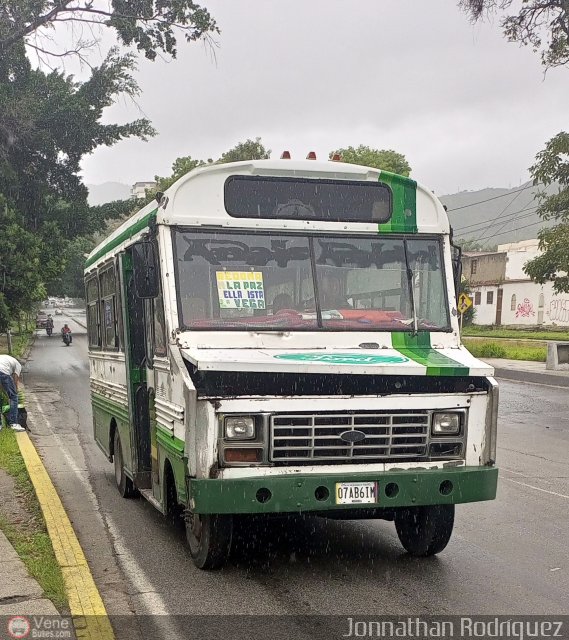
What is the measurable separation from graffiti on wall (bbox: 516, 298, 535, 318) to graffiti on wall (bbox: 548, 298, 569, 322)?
1.95m

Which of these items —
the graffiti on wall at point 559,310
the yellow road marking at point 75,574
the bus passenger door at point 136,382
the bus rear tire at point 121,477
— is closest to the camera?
the yellow road marking at point 75,574

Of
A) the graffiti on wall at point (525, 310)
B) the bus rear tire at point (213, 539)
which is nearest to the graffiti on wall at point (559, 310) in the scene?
the graffiti on wall at point (525, 310)

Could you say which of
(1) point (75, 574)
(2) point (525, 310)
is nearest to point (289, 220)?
(1) point (75, 574)

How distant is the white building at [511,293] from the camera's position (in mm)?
56625

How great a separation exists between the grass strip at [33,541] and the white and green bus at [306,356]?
991 millimetres

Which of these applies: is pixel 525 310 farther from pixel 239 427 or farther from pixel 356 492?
pixel 239 427

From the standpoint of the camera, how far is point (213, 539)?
20.2 ft

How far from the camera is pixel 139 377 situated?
7961mm

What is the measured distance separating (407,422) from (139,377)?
9.50 feet

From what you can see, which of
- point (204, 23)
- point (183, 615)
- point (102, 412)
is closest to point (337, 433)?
point (183, 615)

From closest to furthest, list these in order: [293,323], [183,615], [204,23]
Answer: [183,615], [293,323], [204,23]

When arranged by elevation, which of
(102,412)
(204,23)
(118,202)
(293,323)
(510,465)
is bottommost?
(510,465)

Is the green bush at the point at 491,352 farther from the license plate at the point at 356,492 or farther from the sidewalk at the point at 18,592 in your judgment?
the sidewalk at the point at 18,592

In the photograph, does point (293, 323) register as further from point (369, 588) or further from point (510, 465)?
point (510, 465)
